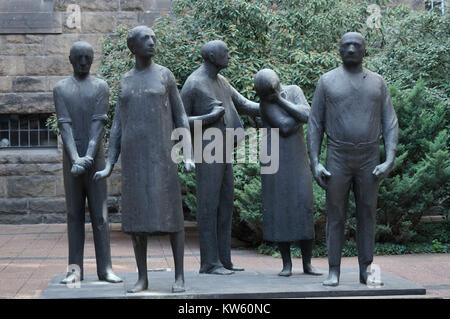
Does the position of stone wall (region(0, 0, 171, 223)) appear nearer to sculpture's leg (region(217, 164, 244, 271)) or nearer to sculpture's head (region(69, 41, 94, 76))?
sculpture's leg (region(217, 164, 244, 271))

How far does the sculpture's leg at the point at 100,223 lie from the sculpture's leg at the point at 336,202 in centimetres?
196

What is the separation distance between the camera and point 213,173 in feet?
21.8

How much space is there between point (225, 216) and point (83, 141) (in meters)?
1.56

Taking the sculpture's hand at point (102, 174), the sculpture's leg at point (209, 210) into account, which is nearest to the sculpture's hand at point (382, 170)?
the sculpture's leg at point (209, 210)

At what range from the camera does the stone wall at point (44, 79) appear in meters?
13.7

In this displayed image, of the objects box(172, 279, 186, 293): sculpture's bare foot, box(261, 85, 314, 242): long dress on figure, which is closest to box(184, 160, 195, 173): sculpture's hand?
box(172, 279, 186, 293): sculpture's bare foot

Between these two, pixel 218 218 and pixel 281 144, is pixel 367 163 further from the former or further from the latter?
pixel 218 218

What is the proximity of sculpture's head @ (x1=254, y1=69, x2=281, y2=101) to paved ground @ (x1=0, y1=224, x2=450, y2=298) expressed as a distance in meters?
1.85

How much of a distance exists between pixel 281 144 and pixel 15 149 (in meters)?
8.90

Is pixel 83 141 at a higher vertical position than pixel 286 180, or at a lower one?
higher

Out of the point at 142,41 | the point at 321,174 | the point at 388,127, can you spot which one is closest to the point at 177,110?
the point at 142,41

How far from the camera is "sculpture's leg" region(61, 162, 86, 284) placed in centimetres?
639

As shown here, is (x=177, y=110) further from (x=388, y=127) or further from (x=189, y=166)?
(x=388, y=127)

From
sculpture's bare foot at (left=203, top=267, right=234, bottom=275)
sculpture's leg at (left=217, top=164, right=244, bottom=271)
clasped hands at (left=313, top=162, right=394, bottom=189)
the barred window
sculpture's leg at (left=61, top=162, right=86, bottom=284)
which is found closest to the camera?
clasped hands at (left=313, top=162, right=394, bottom=189)
